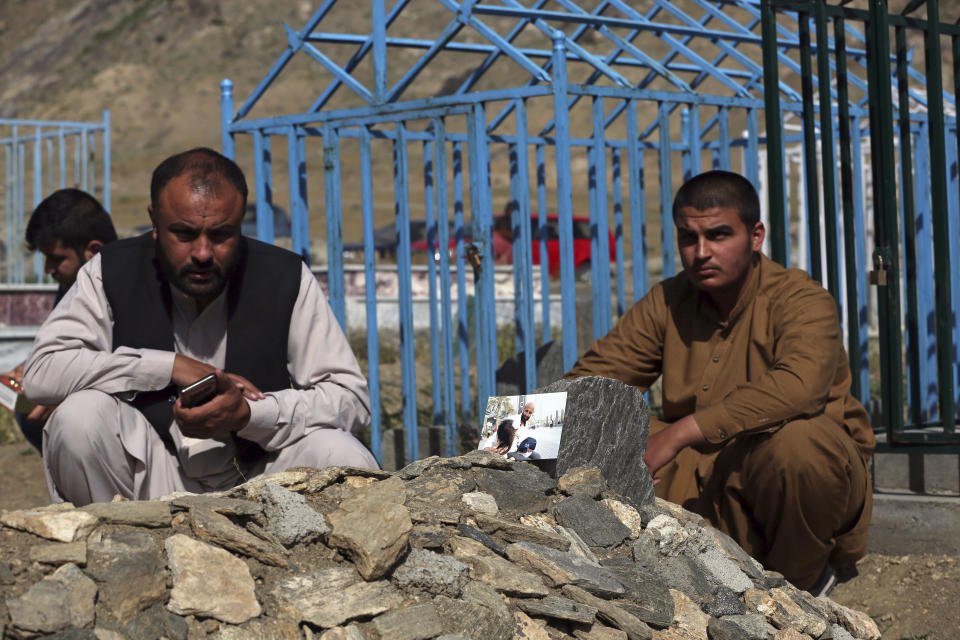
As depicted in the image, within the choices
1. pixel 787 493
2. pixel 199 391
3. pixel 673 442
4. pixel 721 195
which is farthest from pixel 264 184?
pixel 787 493

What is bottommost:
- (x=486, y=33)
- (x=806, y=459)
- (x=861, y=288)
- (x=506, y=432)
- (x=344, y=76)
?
(x=806, y=459)

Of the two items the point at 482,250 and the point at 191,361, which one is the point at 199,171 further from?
the point at 482,250

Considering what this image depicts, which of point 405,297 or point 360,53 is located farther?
point 360,53

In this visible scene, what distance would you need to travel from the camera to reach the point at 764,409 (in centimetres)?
357

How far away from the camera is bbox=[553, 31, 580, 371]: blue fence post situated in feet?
15.5

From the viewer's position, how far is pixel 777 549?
12.1 feet

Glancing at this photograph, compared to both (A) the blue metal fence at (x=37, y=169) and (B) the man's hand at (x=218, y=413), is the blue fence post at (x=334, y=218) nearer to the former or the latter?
(B) the man's hand at (x=218, y=413)

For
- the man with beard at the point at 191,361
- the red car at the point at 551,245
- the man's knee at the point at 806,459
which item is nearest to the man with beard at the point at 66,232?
the man with beard at the point at 191,361

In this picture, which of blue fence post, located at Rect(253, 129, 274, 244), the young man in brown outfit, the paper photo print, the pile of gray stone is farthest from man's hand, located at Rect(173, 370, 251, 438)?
blue fence post, located at Rect(253, 129, 274, 244)

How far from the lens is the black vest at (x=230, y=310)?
354cm

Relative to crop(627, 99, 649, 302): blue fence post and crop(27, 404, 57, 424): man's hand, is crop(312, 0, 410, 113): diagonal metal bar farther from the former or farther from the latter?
crop(27, 404, 57, 424): man's hand

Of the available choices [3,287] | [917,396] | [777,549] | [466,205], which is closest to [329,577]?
[777,549]

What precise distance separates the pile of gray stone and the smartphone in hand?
0.36m

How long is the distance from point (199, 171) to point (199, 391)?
2.17 ft
